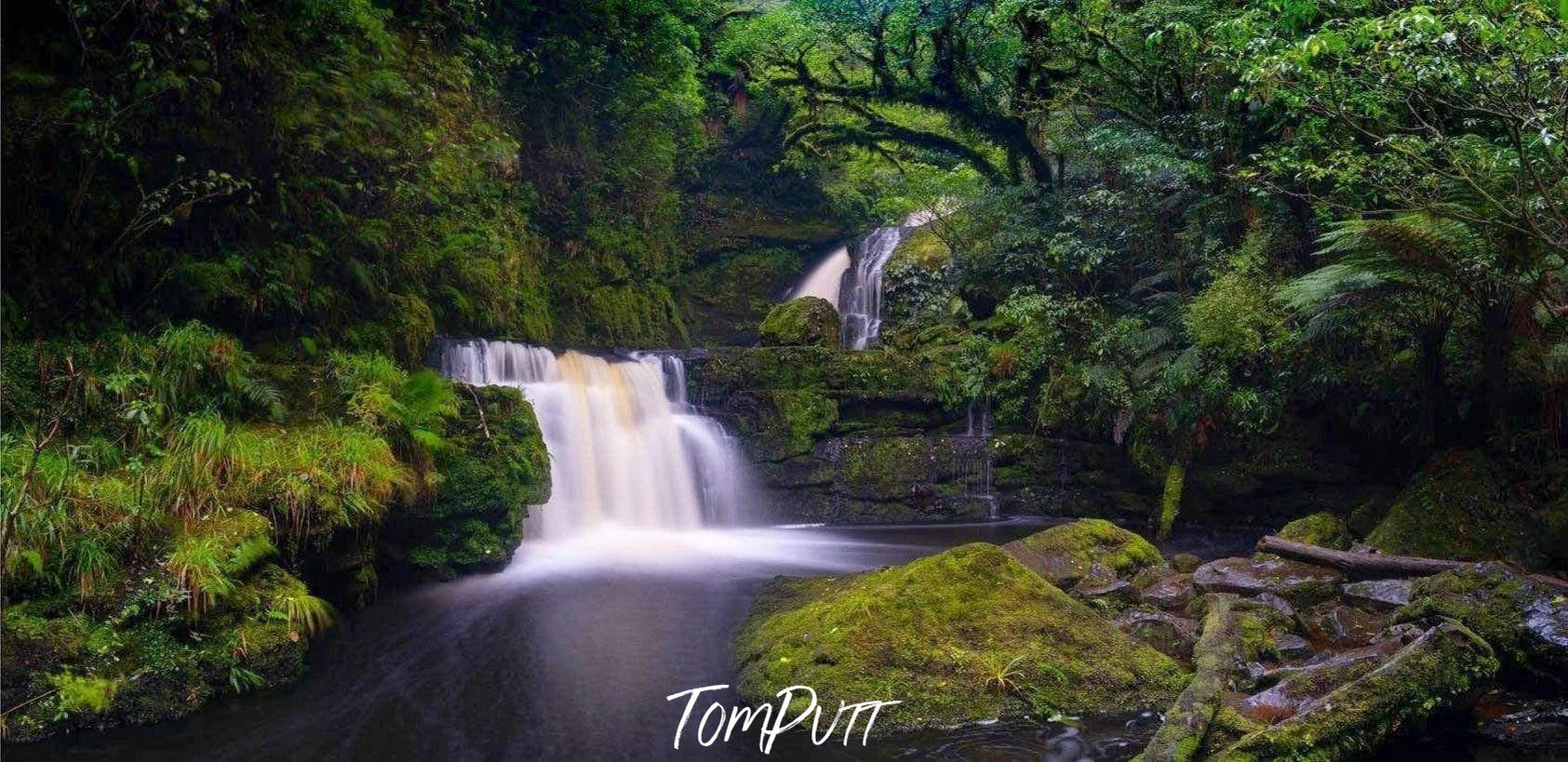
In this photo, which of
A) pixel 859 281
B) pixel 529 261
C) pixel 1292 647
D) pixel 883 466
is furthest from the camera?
pixel 859 281

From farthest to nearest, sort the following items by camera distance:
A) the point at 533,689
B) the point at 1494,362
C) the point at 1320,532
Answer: the point at 1320,532, the point at 1494,362, the point at 533,689

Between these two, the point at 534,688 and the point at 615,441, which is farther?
the point at 615,441

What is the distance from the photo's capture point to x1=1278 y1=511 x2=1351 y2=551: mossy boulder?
324 inches

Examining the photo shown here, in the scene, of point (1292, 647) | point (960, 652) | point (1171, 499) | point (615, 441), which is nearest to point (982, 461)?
point (1171, 499)

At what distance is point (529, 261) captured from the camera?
604 inches

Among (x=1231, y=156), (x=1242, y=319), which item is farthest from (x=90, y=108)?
(x=1231, y=156)

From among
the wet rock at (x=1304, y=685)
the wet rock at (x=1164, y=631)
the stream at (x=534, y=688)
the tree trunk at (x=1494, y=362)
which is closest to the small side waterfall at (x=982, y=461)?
the stream at (x=534, y=688)

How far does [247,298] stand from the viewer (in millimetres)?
7969

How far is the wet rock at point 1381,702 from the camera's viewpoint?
3887 millimetres

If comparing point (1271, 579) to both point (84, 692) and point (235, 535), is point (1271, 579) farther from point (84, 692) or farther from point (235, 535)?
point (84, 692)

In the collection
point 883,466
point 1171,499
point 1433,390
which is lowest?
point 1171,499

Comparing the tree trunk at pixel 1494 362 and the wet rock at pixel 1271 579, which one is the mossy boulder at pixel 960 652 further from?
the tree trunk at pixel 1494 362

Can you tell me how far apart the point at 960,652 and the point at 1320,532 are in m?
5.15

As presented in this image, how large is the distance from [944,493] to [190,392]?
9.69m
